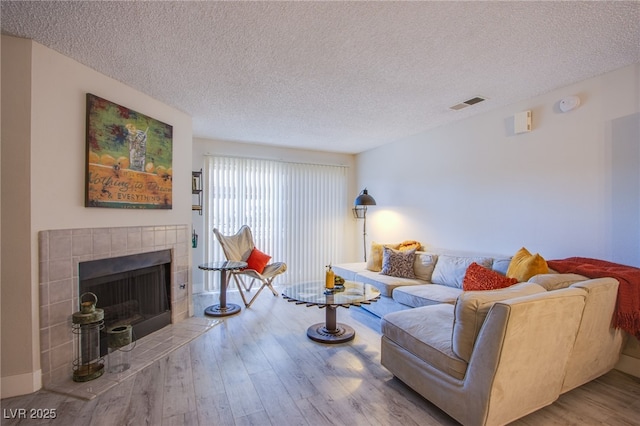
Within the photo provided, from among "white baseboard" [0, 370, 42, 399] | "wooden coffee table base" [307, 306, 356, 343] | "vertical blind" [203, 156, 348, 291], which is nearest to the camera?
"white baseboard" [0, 370, 42, 399]

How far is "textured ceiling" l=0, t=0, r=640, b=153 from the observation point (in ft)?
5.77

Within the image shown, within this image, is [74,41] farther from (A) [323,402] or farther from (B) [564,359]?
(B) [564,359]

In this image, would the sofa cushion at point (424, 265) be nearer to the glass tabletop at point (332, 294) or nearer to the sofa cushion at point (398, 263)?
the sofa cushion at point (398, 263)

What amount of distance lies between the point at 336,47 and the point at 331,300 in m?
2.11

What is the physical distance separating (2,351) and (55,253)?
680mm

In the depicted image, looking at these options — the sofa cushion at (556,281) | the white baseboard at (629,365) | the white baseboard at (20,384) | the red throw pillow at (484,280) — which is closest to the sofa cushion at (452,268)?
the red throw pillow at (484,280)

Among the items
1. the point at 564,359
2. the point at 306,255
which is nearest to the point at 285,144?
the point at 306,255

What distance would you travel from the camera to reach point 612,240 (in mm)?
2500

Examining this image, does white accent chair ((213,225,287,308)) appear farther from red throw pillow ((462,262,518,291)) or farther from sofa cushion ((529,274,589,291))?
sofa cushion ((529,274,589,291))

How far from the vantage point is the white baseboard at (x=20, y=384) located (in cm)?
200

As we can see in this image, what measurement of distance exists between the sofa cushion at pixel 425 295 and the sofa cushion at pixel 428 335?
1.62 feet

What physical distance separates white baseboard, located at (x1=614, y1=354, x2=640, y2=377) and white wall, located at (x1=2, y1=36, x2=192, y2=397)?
428 centimetres

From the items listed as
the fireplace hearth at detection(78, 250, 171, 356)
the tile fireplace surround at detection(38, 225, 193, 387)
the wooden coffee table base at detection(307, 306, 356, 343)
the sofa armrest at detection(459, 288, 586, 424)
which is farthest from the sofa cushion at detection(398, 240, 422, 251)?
the tile fireplace surround at detection(38, 225, 193, 387)

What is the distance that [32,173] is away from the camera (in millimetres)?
2074
